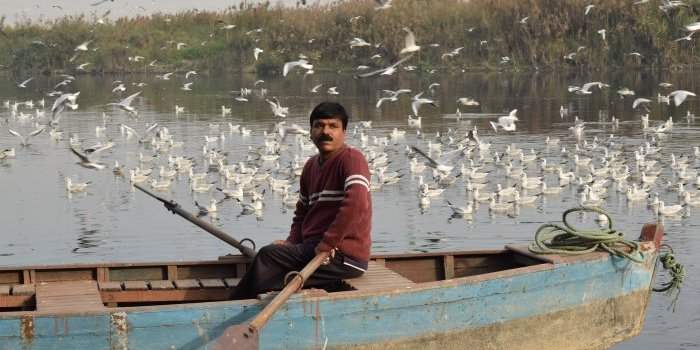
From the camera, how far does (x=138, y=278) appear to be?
11086mm

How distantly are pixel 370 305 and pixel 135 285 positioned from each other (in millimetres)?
1779

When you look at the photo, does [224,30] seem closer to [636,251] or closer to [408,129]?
[408,129]

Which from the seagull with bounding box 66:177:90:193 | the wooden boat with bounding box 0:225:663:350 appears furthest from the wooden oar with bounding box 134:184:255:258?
the seagull with bounding box 66:177:90:193

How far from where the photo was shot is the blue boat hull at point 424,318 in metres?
9.25

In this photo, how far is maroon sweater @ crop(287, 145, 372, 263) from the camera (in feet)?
31.2

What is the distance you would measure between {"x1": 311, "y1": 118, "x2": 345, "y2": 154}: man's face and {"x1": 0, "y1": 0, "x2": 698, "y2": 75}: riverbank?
3520 centimetres

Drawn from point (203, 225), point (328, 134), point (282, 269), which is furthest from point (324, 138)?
point (203, 225)

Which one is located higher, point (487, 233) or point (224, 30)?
point (224, 30)

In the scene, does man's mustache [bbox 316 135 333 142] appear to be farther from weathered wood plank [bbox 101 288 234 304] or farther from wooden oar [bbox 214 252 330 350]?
weathered wood plank [bbox 101 288 234 304]

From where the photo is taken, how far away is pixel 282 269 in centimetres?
988

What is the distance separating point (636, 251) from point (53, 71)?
5020 cm

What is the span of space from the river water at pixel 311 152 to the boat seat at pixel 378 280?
2.57 m

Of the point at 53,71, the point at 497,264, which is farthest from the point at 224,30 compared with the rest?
the point at 497,264

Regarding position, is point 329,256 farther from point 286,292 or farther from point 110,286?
point 110,286
